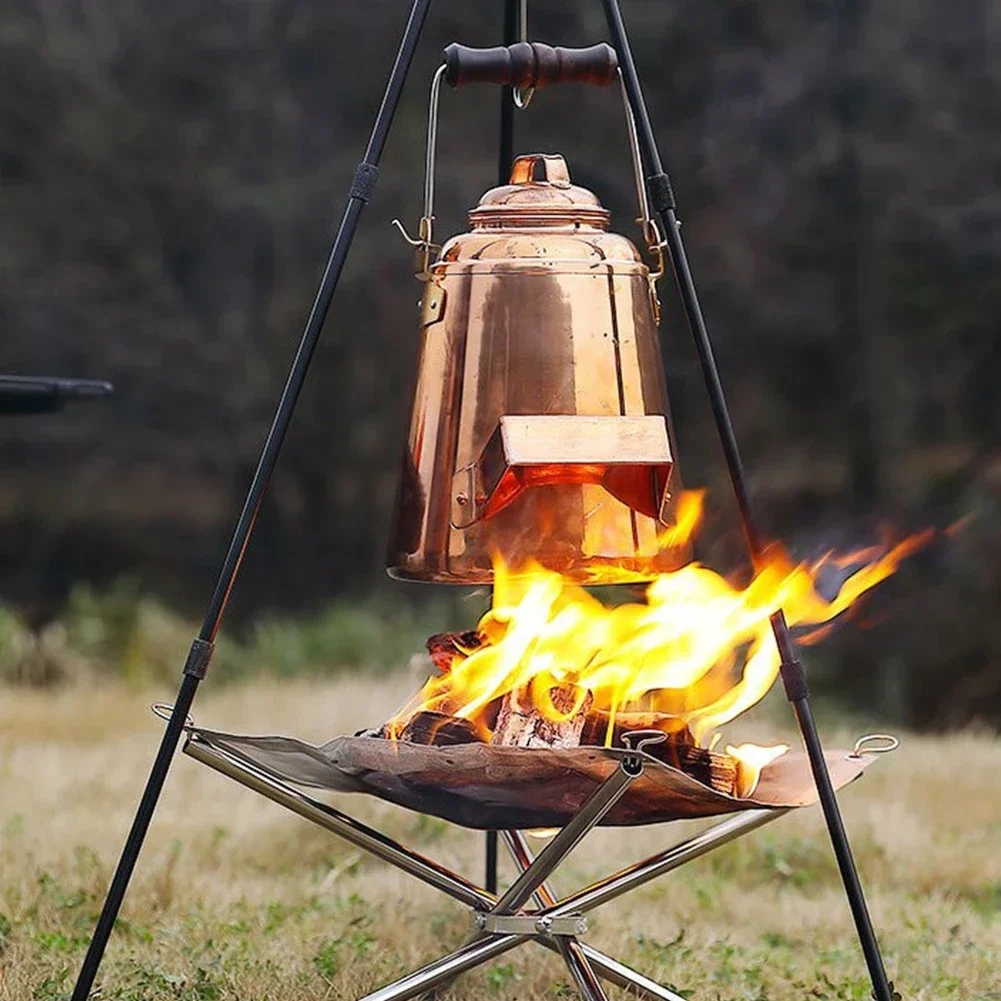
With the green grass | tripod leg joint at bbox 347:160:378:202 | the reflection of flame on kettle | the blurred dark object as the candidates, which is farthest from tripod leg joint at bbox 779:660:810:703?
the green grass

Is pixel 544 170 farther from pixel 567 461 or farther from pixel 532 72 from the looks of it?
pixel 567 461

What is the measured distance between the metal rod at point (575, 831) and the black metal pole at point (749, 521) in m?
0.30

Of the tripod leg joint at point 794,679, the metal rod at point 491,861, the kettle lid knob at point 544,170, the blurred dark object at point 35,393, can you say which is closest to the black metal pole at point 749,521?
the tripod leg joint at point 794,679

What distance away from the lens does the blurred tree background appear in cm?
802

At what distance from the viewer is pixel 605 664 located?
2762mm

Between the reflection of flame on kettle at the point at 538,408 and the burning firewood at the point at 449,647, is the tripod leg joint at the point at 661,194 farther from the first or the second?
the burning firewood at the point at 449,647

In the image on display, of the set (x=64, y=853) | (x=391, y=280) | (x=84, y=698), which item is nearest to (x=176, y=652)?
(x=84, y=698)

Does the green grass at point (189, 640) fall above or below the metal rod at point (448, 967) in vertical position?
below

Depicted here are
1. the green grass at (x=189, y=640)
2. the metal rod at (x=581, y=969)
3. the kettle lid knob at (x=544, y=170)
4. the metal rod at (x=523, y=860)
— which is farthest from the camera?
the green grass at (x=189, y=640)

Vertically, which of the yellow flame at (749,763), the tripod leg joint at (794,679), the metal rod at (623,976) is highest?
the tripod leg joint at (794,679)

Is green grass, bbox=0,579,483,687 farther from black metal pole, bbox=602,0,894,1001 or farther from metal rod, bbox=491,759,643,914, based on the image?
black metal pole, bbox=602,0,894,1001

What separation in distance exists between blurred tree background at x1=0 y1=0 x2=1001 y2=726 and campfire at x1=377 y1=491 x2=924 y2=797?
4761mm

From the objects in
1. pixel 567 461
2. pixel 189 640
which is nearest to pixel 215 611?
pixel 567 461

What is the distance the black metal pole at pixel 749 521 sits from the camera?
8.18 feet
